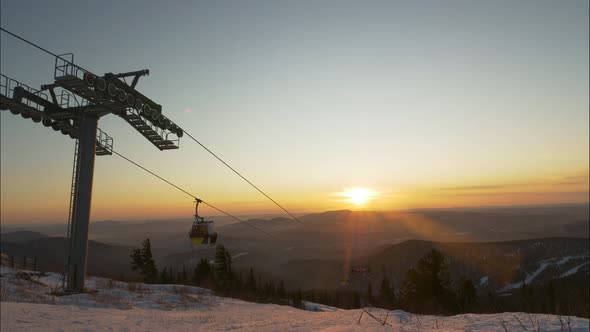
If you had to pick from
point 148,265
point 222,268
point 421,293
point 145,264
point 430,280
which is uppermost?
point 430,280

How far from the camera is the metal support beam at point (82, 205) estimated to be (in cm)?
2417

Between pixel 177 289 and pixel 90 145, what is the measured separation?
13.1m

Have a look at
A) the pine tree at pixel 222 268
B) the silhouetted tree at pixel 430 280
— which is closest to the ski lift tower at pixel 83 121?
the silhouetted tree at pixel 430 280

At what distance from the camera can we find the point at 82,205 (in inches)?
961

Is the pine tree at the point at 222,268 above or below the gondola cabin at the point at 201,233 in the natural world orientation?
below

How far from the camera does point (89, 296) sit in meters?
22.8

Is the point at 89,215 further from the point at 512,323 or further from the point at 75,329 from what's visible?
the point at 512,323

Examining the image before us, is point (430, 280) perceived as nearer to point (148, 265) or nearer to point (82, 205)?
point (82, 205)

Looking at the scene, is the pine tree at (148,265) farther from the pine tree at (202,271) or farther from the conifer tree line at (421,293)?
the pine tree at (202,271)

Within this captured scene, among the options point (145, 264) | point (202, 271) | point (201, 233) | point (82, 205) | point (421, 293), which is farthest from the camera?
point (202, 271)

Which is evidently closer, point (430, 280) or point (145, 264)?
point (430, 280)

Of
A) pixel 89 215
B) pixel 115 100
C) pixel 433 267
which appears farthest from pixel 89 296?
pixel 433 267

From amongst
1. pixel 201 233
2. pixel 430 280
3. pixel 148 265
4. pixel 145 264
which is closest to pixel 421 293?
pixel 430 280

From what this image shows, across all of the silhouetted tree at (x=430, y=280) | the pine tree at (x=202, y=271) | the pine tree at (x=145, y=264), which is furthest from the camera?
the pine tree at (x=202, y=271)
